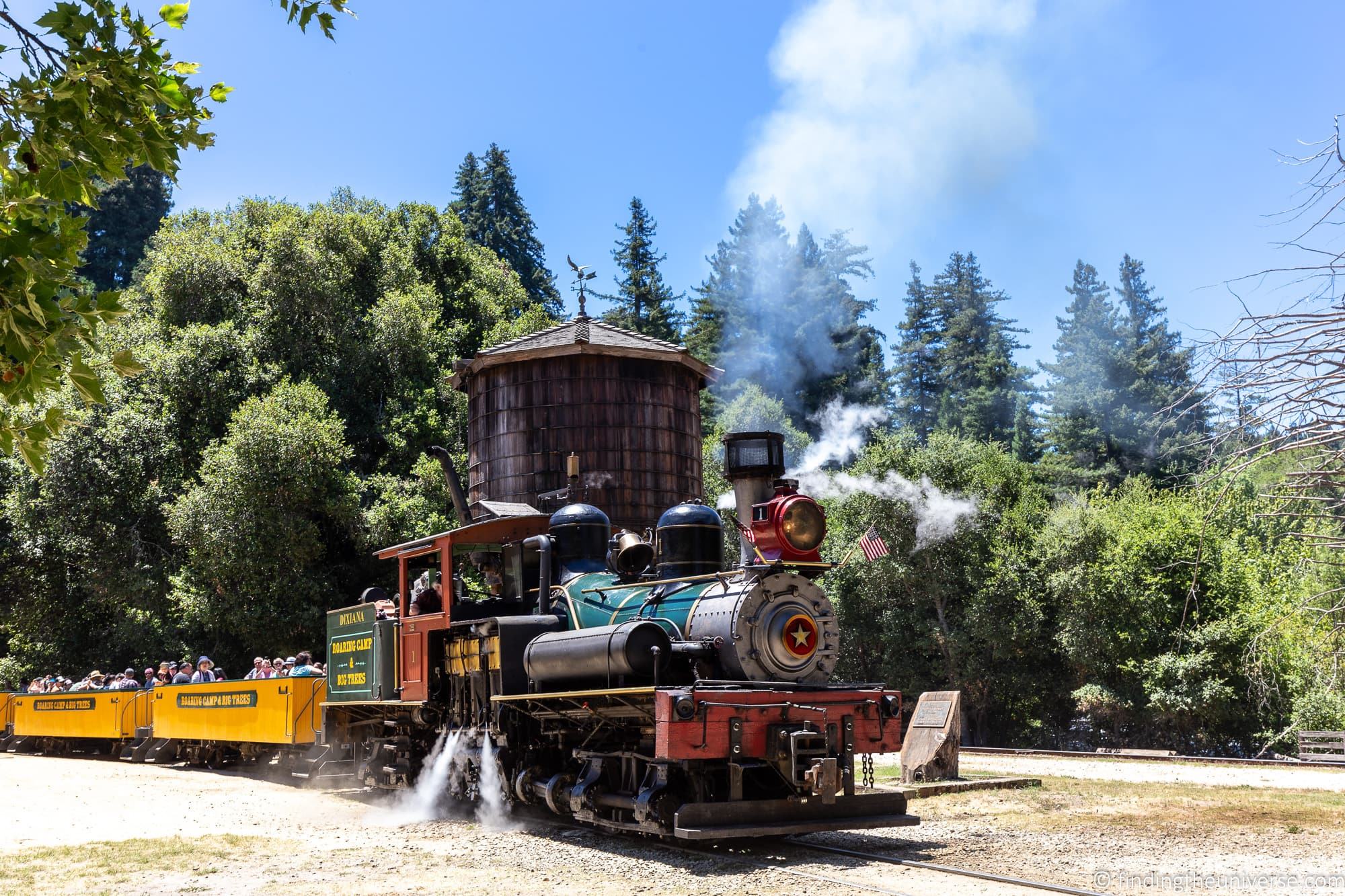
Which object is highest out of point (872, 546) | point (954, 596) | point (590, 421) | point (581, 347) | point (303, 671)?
point (581, 347)

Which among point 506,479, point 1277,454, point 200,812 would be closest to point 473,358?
point 506,479

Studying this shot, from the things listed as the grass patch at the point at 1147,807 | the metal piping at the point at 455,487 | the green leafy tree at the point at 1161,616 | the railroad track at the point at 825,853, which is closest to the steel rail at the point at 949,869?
the railroad track at the point at 825,853

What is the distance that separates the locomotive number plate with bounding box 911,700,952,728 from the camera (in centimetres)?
1408

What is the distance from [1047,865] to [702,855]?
8.47 ft

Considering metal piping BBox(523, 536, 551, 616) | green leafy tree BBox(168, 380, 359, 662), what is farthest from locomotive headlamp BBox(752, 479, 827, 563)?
green leafy tree BBox(168, 380, 359, 662)

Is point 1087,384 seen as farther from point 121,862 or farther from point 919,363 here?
point 121,862

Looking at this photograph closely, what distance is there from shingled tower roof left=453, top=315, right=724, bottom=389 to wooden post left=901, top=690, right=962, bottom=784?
10.7m

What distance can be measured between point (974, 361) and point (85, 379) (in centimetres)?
5631

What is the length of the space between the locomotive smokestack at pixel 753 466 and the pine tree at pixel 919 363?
157 feet

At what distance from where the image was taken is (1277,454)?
343cm

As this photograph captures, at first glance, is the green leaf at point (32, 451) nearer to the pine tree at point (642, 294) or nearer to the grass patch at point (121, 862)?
the grass patch at point (121, 862)

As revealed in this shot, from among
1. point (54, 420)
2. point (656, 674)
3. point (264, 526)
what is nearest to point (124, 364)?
point (54, 420)

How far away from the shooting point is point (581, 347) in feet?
74.6

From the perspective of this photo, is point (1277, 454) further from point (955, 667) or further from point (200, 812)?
point (955, 667)
